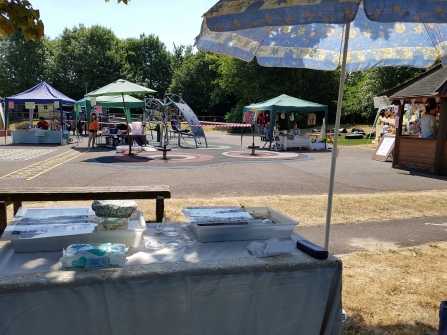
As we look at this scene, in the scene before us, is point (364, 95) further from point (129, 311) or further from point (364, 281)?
point (129, 311)

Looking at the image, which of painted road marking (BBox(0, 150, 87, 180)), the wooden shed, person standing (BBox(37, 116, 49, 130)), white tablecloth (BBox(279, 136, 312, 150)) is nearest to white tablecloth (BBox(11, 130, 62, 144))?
person standing (BBox(37, 116, 49, 130))

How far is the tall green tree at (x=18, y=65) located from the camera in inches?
2288

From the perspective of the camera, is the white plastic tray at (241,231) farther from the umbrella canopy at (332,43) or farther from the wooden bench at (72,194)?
the wooden bench at (72,194)

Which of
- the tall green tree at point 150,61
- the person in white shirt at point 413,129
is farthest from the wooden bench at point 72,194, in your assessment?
the tall green tree at point 150,61

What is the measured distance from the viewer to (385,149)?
16453mm

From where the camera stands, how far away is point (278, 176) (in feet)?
38.4

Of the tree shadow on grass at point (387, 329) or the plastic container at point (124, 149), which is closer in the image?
the tree shadow on grass at point (387, 329)

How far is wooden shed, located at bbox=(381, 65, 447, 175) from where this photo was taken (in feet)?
41.2

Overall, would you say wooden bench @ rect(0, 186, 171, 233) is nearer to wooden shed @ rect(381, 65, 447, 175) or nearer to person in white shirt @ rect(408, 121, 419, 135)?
wooden shed @ rect(381, 65, 447, 175)

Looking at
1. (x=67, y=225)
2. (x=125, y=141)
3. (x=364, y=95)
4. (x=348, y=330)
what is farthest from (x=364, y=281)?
(x=364, y=95)

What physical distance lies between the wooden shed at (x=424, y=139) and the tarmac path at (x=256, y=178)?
646 millimetres

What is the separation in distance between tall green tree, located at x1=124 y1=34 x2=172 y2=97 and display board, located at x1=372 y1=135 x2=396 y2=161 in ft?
183

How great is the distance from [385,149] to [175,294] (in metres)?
16.0

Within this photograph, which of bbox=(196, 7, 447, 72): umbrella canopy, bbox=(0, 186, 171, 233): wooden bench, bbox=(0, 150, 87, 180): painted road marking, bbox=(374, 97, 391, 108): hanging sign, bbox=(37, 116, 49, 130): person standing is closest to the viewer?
bbox=(196, 7, 447, 72): umbrella canopy
